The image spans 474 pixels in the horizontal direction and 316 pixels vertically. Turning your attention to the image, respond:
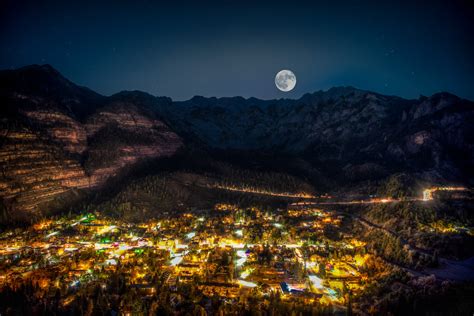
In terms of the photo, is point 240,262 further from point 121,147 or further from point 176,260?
point 121,147

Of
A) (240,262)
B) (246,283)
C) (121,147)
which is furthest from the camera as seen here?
(121,147)

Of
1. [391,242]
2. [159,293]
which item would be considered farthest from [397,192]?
[159,293]

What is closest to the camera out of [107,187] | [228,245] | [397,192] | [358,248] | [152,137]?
[358,248]

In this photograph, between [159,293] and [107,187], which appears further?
[107,187]

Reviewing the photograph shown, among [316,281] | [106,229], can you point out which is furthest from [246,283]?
[106,229]

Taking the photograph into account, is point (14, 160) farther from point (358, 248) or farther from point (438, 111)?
point (438, 111)

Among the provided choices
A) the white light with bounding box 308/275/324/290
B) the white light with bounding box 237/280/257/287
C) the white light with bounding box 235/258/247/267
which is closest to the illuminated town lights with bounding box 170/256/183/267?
the white light with bounding box 235/258/247/267

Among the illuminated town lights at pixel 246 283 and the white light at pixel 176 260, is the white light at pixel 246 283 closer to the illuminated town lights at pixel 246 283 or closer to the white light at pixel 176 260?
the illuminated town lights at pixel 246 283

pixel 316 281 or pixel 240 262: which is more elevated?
pixel 316 281

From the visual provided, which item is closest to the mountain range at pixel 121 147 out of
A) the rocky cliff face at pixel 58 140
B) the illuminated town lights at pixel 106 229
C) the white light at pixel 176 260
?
the rocky cliff face at pixel 58 140
